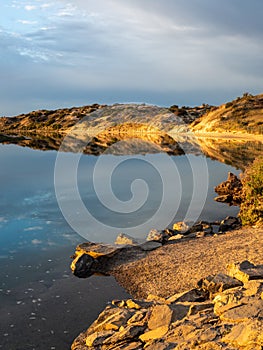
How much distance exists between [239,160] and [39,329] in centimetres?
4494

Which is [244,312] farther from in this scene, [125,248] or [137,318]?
[125,248]

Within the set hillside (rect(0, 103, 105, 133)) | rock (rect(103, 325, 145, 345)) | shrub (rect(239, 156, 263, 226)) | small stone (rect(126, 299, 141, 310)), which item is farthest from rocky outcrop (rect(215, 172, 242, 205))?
hillside (rect(0, 103, 105, 133))

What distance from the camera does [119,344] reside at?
422 inches

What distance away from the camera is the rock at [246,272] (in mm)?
12203

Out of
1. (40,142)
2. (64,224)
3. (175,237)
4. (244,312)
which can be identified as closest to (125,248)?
(175,237)

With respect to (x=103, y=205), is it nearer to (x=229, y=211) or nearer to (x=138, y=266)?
(x=229, y=211)

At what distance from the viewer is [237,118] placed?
4161 inches

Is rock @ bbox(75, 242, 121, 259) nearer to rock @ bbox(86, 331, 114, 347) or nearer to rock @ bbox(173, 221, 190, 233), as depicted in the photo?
rock @ bbox(173, 221, 190, 233)

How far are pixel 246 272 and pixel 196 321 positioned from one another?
3158mm

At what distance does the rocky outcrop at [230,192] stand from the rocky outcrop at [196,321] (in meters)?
19.7

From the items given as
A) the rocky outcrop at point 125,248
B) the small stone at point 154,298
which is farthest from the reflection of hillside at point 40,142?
the small stone at point 154,298

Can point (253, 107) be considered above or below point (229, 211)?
above

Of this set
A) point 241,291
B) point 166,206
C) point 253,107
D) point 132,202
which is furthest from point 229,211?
point 253,107

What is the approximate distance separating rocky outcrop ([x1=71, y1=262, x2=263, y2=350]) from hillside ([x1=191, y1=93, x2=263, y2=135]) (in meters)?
82.8
